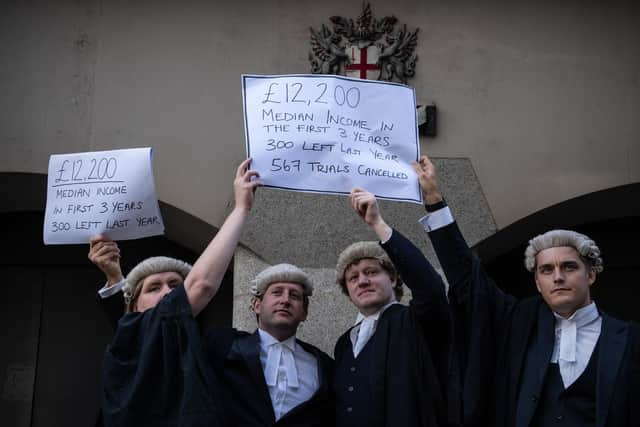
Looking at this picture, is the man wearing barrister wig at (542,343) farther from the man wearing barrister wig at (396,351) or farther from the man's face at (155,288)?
the man's face at (155,288)

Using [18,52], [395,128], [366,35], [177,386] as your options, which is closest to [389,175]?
[395,128]

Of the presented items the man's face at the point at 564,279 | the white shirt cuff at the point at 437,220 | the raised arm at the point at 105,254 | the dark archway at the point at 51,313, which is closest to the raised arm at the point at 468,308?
the white shirt cuff at the point at 437,220

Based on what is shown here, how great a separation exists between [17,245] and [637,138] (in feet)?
13.0

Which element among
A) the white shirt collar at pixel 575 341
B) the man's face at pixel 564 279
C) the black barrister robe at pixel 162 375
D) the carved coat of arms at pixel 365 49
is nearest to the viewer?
the black barrister robe at pixel 162 375

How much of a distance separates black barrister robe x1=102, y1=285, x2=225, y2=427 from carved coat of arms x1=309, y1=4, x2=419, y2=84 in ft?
7.15

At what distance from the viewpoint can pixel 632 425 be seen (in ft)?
8.95

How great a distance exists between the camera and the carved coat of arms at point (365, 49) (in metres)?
4.59

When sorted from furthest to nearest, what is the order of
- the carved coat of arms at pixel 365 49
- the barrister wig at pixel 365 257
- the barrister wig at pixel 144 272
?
the carved coat of arms at pixel 365 49 → the barrister wig at pixel 365 257 → the barrister wig at pixel 144 272

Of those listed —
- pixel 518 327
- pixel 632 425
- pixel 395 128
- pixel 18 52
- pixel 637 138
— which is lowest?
pixel 632 425

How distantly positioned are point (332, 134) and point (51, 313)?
2762mm

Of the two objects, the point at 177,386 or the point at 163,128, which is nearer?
the point at 177,386

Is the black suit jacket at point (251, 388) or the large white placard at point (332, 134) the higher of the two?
the large white placard at point (332, 134)

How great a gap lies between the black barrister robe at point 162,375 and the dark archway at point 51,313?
78.8 inches

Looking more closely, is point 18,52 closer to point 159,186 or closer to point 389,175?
point 159,186
